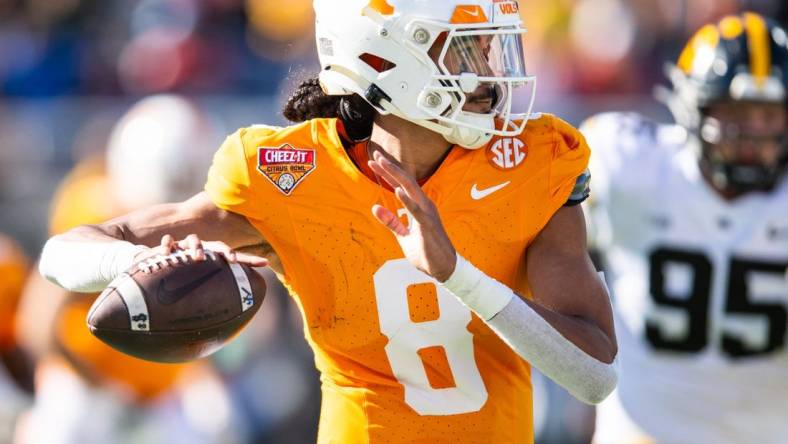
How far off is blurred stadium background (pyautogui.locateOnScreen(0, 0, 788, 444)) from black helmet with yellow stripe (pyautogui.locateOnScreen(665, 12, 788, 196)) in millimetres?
1668

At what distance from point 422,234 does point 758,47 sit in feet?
8.18

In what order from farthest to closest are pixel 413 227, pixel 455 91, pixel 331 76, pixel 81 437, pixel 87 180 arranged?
1. pixel 87 180
2. pixel 81 437
3. pixel 331 76
4. pixel 455 91
5. pixel 413 227

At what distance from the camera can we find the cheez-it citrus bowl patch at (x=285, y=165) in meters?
3.20

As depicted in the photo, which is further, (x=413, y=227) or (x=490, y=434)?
(x=490, y=434)

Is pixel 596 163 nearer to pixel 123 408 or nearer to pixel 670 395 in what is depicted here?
pixel 670 395

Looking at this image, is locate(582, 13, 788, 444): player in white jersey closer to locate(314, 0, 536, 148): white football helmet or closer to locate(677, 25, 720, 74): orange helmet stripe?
locate(677, 25, 720, 74): orange helmet stripe

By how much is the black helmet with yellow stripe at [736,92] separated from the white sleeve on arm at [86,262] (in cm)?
237

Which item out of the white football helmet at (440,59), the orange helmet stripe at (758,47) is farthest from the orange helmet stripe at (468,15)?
the orange helmet stripe at (758,47)

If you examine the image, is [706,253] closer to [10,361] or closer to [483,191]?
[483,191]

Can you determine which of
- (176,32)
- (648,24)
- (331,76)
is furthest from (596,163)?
(176,32)

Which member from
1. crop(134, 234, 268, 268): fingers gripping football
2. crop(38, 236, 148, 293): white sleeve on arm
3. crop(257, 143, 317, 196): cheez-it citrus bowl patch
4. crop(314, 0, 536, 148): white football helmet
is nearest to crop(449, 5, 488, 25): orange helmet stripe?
crop(314, 0, 536, 148): white football helmet

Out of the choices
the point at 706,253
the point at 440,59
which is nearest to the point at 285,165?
the point at 440,59

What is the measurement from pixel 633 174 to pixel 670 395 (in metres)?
0.77

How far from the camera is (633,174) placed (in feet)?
15.9
